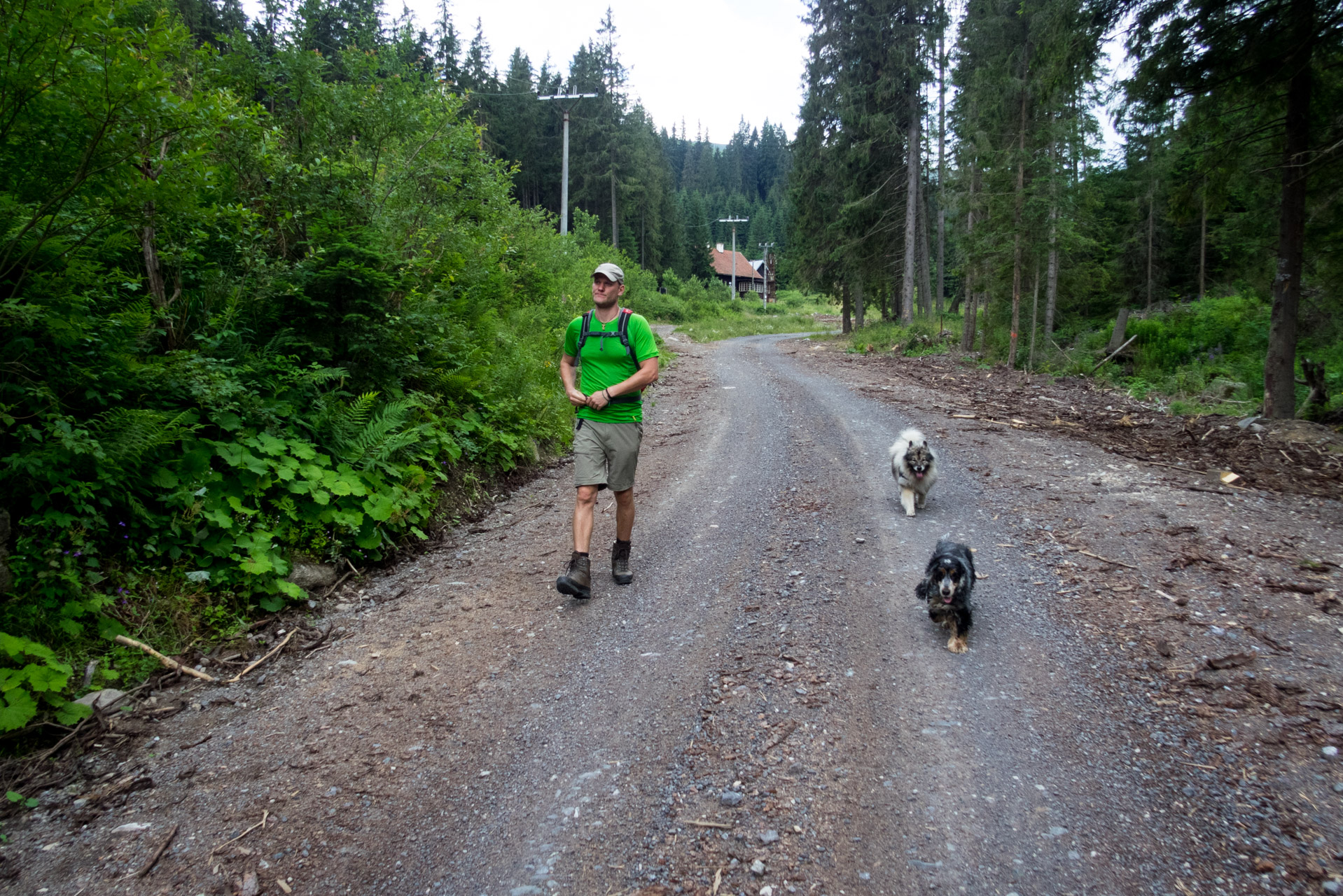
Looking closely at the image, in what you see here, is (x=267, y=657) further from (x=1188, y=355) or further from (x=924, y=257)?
(x=924, y=257)

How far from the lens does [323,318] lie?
21.7ft

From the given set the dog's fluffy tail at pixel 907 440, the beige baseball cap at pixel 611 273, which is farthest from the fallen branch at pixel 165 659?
the dog's fluffy tail at pixel 907 440

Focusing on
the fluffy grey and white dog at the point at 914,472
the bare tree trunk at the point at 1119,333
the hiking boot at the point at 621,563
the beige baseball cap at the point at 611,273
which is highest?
the bare tree trunk at the point at 1119,333

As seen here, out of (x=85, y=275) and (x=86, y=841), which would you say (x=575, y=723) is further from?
(x=85, y=275)

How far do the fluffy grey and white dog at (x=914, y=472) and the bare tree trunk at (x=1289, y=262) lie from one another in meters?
7.40

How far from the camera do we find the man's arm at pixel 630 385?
5.17 m

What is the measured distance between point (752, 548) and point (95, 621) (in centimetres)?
468

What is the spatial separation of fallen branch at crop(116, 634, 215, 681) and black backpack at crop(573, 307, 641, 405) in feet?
10.3

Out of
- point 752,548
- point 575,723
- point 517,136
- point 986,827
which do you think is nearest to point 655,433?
point 752,548

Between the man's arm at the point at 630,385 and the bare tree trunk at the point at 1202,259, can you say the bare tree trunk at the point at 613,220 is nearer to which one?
the bare tree trunk at the point at 1202,259

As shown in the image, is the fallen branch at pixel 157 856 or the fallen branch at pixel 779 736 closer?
the fallen branch at pixel 157 856

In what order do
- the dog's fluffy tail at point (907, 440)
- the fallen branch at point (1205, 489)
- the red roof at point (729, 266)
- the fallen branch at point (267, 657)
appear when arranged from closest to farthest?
the fallen branch at point (267, 657), the dog's fluffy tail at point (907, 440), the fallen branch at point (1205, 489), the red roof at point (729, 266)

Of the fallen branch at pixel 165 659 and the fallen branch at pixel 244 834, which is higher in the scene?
the fallen branch at pixel 165 659

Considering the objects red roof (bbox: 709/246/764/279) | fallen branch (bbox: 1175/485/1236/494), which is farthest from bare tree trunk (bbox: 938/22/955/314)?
red roof (bbox: 709/246/764/279)
